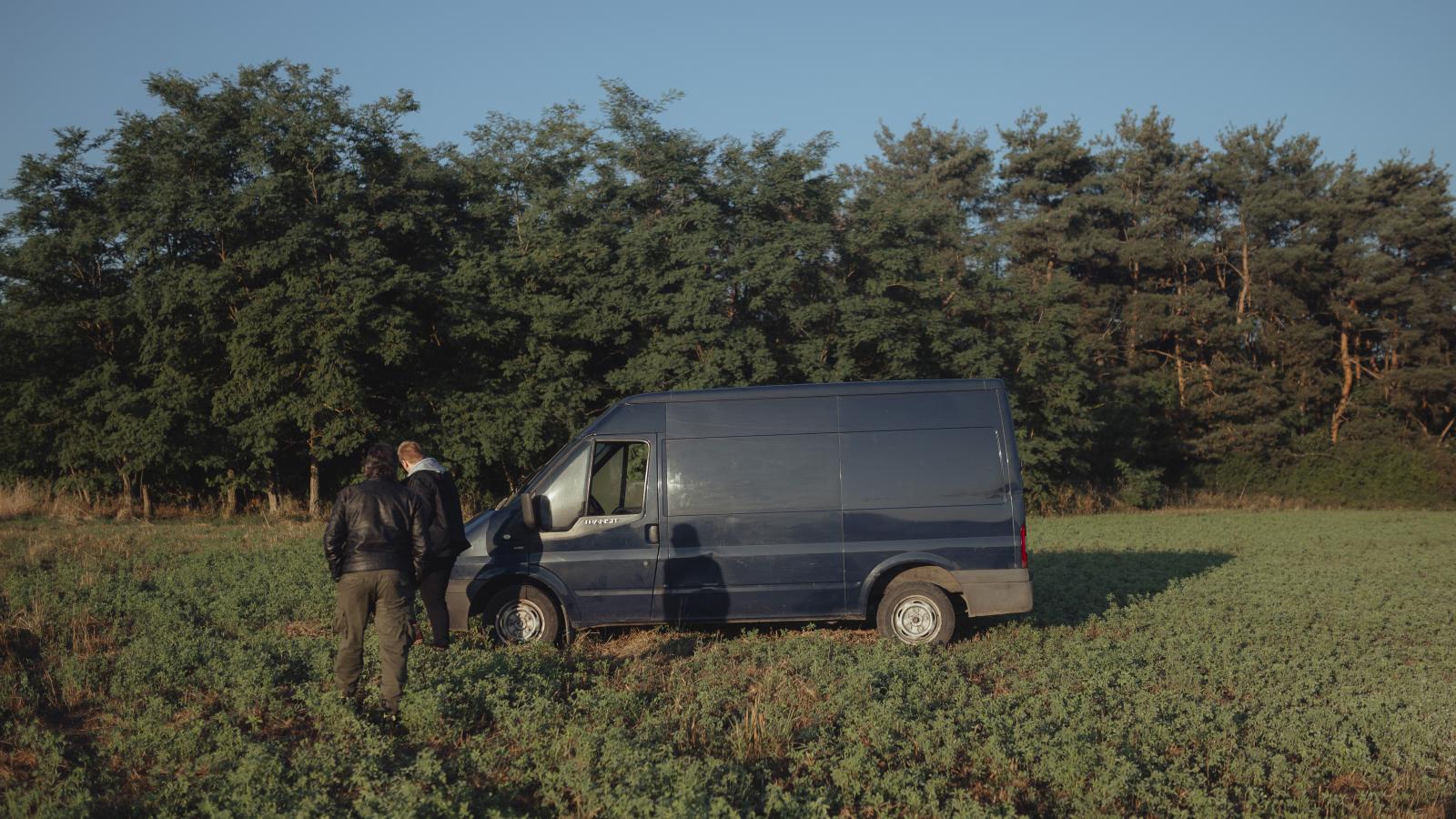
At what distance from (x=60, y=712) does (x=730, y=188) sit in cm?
2435

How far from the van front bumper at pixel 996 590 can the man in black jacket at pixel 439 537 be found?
441 centimetres

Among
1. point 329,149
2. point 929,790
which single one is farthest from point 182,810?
point 329,149

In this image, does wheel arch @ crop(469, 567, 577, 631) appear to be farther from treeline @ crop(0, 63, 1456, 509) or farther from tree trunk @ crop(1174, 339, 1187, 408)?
tree trunk @ crop(1174, 339, 1187, 408)

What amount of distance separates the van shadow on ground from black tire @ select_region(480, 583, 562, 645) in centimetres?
469

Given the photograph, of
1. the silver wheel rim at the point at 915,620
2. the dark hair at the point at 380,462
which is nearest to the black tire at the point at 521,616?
the dark hair at the point at 380,462

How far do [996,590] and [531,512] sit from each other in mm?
4178

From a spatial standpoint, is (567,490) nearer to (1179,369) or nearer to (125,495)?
(125,495)

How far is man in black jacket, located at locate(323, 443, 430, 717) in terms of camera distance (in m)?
6.90

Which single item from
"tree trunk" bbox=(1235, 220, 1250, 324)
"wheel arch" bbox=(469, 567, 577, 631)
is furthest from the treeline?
"wheel arch" bbox=(469, 567, 577, 631)

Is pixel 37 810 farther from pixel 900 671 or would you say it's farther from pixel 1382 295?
pixel 1382 295

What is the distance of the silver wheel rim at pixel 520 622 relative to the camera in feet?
31.0

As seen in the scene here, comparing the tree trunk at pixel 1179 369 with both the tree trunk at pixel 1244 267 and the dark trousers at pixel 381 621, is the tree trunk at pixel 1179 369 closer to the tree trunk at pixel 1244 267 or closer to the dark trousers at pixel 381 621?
the tree trunk at pixel 1244 267

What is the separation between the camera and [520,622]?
9.46 meters

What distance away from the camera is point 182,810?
17.1 ft
